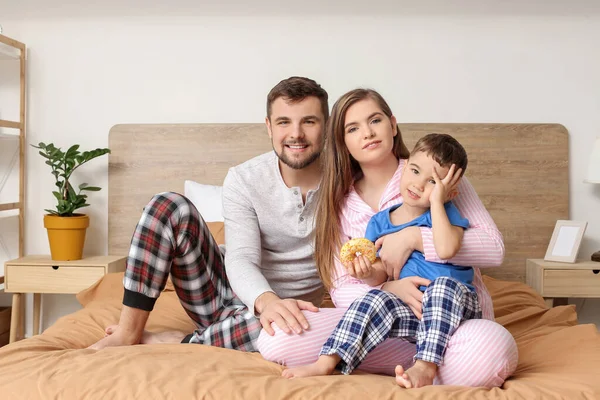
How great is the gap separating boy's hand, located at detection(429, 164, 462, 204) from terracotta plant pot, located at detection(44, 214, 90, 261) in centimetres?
211

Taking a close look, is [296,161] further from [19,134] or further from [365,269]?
[19,134]

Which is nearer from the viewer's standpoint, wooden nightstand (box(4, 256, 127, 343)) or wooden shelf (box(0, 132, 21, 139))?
wooden nightstand (box(4, 256, 127, 343))

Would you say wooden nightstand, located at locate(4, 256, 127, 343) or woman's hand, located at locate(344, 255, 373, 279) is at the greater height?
woman's hand, located at locate(344, 255, 373, 279)

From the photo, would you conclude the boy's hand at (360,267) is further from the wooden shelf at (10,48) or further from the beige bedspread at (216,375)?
the wooden shelf at (10,48)

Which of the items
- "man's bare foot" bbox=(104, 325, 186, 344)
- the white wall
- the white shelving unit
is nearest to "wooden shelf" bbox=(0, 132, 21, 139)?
the white shelving unit

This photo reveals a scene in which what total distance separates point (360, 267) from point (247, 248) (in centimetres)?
40

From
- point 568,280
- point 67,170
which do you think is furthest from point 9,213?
point 568,280

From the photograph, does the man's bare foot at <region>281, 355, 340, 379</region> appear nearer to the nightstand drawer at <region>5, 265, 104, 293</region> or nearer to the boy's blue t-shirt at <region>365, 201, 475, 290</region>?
the boy's blue t-shirt at <region>365, 201, 475, 290</region>

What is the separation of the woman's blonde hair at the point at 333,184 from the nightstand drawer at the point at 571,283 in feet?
5.02

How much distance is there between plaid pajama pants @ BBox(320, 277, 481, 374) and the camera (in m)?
1.44

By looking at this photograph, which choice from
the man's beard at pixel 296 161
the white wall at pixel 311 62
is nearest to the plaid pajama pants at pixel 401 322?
the man's beard at pixel 296 161

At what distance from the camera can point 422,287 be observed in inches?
62.2

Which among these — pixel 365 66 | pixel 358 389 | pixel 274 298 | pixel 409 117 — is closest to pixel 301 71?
pixel 365 66

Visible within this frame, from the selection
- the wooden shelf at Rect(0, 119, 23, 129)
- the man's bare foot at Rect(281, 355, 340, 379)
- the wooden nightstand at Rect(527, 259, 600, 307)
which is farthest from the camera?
the wooden shelf at Rect(0, 119, 23, 129)
